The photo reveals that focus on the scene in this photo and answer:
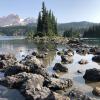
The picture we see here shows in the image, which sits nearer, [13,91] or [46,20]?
[13,91]

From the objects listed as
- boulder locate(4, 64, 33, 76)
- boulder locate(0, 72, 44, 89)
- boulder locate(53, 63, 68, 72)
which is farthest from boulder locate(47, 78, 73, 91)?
boulder locate(53, 63, 68, 72)

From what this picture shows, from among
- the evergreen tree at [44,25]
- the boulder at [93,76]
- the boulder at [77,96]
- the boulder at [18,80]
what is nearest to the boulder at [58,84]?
the boulder at [18,80]

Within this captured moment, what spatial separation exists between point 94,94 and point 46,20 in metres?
121

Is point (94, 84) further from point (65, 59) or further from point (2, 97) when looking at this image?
point (65, 59)

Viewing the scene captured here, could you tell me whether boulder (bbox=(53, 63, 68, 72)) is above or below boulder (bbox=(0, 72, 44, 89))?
below

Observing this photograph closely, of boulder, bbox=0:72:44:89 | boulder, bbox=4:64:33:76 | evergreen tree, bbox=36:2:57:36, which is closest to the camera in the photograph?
boulder, bbox=0:72:44:89

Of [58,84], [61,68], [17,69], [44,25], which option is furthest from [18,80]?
[44,25]

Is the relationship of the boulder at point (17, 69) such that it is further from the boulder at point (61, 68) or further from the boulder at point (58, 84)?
the boulder at point (58, 84)

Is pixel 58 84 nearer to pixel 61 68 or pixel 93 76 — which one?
pixel 93 76

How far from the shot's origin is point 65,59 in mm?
39688

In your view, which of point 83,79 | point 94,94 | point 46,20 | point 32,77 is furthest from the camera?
point 46,20

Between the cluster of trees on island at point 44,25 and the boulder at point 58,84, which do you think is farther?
the cluster of trees on island at point 44,25

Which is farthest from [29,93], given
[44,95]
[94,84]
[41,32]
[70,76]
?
[41,32]

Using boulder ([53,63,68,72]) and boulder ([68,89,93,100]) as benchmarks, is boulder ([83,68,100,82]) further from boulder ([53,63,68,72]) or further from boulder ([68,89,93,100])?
boulder ([68,89,93,100])
